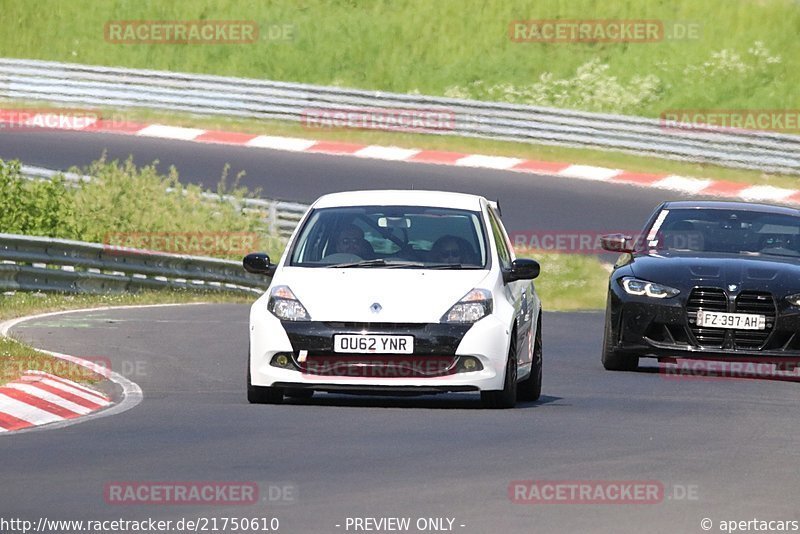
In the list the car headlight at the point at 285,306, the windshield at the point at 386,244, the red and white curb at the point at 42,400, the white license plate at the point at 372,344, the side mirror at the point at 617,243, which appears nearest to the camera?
the red and white curb at the point at 42,400

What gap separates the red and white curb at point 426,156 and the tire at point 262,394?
21568 mm

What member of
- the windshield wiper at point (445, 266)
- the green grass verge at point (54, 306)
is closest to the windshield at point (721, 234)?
the windshield wiper at point (445, 266)

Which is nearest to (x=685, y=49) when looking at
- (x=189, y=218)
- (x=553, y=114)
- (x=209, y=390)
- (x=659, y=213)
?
(x=553, y=114)

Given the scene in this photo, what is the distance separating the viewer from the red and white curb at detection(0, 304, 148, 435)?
40.0 feet

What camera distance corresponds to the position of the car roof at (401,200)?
551 inches

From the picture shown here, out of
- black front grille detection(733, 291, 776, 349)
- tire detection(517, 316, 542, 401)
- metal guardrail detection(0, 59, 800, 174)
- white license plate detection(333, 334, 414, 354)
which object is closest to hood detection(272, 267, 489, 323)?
white license plate detection(333, 334, 414, 354)

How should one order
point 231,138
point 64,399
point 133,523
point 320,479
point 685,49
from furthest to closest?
point 685,49 → point 231,138 → point 64,399 → point 320,479 → point 133,523

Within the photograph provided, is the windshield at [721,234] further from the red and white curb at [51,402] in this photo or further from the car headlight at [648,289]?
the red and white curb at [51,402]

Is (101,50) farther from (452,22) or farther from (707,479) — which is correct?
(707,479)

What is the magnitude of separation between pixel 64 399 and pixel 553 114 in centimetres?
2441

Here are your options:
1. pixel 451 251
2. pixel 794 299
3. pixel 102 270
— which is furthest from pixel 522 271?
pixel 102 270

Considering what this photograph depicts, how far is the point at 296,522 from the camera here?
8281 millimetres

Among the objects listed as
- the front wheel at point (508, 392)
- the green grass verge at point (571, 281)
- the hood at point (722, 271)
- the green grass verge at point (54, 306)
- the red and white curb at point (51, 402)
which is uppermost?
→ the hood at point (722, 271)

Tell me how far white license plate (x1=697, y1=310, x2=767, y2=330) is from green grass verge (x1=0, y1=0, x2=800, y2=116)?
26.6m
